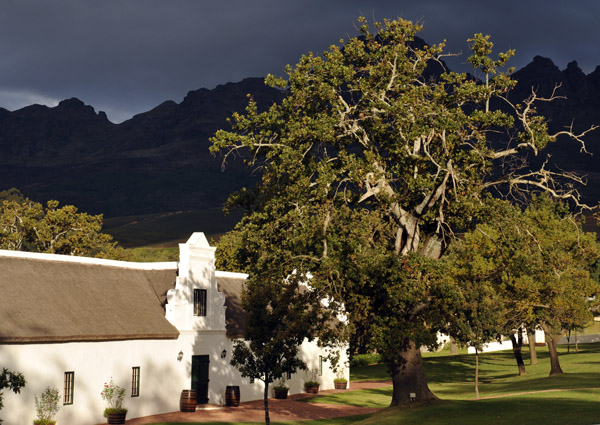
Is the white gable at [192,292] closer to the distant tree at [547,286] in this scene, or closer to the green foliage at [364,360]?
the distant tree at [547,286]

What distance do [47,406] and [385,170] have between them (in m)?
18.9

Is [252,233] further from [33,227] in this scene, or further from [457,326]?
[33,227]

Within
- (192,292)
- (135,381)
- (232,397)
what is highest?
(192,292)

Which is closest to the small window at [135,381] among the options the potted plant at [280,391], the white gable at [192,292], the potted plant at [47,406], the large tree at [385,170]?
the white gable at [192,292]

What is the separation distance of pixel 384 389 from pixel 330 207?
30216mm

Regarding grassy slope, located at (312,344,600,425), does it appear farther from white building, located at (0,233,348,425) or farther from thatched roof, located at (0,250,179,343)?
thatched roof, located at (0,250,179,343)

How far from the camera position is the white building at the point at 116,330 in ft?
107

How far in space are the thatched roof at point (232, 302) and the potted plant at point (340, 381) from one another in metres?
11.6

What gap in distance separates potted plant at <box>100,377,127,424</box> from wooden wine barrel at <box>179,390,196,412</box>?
4804 millimetres

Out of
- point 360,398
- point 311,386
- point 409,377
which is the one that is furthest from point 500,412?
point 311,386

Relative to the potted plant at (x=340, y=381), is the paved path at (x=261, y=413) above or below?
below

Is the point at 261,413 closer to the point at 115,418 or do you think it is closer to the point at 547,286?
the point at 115,418

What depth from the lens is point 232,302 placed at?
4928 centimetres

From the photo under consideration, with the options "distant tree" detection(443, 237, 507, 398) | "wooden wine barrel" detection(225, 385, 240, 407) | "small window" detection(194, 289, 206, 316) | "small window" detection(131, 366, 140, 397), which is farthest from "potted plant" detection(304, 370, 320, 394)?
"small window" detection(131, 366, 140, 397)
